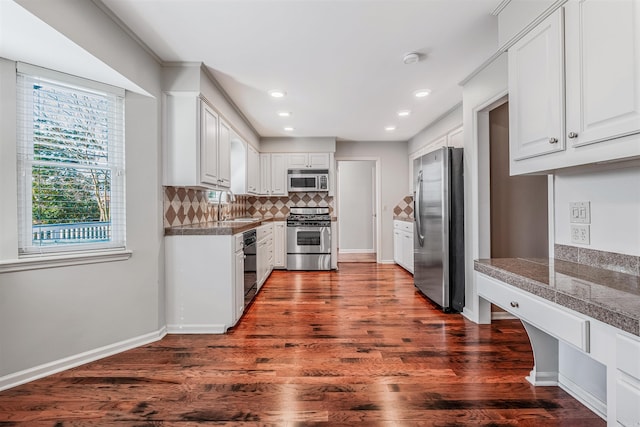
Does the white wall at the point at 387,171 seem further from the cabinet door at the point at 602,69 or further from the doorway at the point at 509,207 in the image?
the cabinet door at the point at 602,69

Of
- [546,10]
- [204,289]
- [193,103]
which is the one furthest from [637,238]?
[193,103]

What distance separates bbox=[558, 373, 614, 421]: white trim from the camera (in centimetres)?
158

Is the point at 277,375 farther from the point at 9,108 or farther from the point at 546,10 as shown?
the point at 546,10

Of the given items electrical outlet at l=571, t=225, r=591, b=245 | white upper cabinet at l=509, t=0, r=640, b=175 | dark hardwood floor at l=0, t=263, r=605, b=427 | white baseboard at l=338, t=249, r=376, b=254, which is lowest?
dark hardwood floor at l=0, t=263, r=605, b=427

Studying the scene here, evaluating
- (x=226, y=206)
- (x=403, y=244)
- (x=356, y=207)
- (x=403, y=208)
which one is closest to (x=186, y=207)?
(x=226, y=206)

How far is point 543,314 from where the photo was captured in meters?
1.26

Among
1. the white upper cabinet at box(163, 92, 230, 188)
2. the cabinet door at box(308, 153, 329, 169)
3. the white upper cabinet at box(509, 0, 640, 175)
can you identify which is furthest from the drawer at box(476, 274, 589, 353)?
the cabinet door at box(308, 153, 329, 169)

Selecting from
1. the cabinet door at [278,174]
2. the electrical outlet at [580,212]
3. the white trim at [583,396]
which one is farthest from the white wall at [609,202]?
the cabinet door at [278,174]

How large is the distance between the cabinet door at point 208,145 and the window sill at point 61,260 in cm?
90

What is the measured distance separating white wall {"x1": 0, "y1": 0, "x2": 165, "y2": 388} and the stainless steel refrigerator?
2.68 m

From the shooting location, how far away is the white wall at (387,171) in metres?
5.91

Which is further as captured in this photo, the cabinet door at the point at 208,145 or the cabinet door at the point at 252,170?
the cabinet door at the point at 252,170

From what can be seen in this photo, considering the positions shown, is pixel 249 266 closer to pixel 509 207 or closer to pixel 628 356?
pixel 509 207

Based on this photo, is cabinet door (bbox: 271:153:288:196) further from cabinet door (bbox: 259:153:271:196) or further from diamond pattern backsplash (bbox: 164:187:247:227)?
diamond pattern backsplash (bbox: 164:187:247:227)
